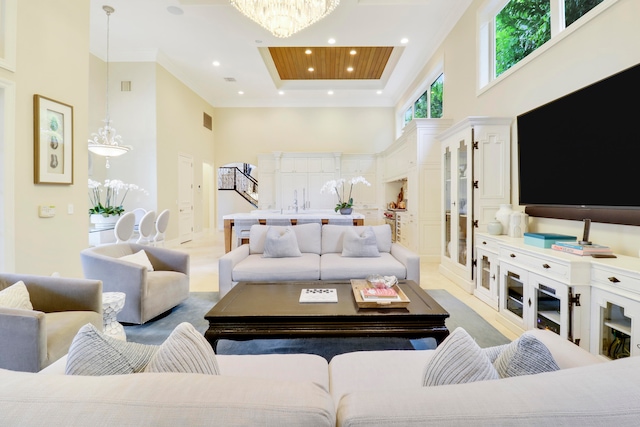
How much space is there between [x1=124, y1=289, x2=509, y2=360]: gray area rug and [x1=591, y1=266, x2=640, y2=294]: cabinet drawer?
Result: 2.89 feet

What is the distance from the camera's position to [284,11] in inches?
150

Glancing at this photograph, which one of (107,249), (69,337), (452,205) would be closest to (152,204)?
(107,249)

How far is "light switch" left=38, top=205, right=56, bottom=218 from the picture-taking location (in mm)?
3053

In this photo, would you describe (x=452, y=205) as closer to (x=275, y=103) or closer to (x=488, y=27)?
(x=488, y=27)

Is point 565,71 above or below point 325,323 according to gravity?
above

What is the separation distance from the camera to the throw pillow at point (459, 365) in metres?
0.86

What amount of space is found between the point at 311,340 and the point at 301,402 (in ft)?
6.86

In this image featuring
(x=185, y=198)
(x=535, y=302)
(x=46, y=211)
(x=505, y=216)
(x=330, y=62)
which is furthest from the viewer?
(x=185, y=198)

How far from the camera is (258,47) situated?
246 inches

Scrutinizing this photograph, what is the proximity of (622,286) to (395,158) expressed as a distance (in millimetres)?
5876

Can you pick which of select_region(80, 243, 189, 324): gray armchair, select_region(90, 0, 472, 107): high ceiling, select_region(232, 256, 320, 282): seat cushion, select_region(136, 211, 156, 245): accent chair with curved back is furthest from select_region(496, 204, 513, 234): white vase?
select_region(136, 211, 156, 245): accent chair with curved back

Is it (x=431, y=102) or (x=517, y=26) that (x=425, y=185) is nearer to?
(x=431, y=102)

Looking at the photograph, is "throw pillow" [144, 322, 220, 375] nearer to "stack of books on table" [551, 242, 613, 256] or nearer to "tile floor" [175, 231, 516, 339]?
"stack of books on table" [551, 242, 613, 256]

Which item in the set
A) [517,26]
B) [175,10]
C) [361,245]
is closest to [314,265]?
[361,245]
